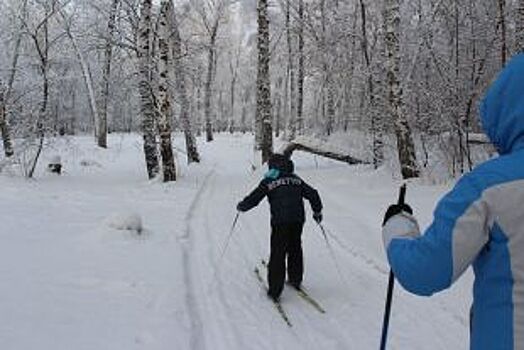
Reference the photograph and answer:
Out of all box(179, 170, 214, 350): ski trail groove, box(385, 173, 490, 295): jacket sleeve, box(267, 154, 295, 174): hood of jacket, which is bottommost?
box(179, 170, 214, 350): ski trail groove

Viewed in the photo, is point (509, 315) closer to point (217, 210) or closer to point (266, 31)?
point (217, 210)

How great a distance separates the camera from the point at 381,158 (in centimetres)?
2180

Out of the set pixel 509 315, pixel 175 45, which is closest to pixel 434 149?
pixel 175 45

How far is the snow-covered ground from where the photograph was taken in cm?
688

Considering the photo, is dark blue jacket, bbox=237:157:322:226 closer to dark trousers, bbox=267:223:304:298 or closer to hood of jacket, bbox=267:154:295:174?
hood of jacket, bbox=267:154:295:174

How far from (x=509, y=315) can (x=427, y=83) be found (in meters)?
21.1

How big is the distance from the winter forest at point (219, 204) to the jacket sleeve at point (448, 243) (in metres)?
4.37

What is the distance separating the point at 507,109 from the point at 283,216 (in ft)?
21.1

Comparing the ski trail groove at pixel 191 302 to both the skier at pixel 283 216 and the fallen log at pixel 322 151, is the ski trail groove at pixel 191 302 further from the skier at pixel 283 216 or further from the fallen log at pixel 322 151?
the fallen log at pixel 322 151

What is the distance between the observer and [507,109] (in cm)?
240

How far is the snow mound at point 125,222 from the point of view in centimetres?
1171

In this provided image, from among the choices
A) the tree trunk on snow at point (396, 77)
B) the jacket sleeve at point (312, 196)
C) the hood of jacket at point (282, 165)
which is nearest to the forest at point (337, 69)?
the tree trunk on snow at point (396, 77)

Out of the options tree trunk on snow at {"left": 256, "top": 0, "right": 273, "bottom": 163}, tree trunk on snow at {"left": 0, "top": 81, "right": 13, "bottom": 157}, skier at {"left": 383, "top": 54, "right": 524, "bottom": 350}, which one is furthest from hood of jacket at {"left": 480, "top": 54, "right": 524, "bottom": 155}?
tree trunk on snow at {"left": 0, "top": 81, "right": 13, "bottom": 157}

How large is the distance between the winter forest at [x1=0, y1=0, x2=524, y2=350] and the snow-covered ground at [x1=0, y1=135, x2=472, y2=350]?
3cm
